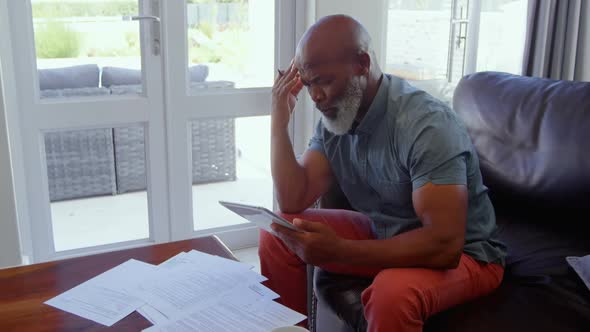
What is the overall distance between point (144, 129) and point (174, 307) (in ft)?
4.92

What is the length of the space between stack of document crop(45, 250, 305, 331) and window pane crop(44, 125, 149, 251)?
1.22m

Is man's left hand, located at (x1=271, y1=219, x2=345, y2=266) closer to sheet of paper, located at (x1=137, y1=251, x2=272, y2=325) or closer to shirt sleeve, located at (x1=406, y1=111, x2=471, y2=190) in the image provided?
sheet of paper, located at (x1=137, y1=251, x2=272, y2=325)

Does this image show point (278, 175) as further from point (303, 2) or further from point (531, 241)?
point (303, 2)

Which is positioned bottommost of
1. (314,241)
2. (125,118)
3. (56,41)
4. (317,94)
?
(314,241)

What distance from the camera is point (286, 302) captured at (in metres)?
1.75

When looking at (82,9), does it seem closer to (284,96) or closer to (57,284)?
(284,96)

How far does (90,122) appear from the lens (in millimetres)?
2525

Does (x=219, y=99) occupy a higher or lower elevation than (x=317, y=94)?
lower

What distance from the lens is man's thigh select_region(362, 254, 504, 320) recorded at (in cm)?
136

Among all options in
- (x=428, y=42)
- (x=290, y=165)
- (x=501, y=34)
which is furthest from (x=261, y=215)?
(x=501, y=34)

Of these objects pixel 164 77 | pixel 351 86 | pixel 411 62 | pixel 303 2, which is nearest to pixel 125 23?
pixel 164 77

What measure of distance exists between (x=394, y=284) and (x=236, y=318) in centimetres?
38

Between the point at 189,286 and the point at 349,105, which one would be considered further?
the point at 349,105

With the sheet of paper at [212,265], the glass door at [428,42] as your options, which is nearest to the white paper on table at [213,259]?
the sheet of paper at [212,265]
